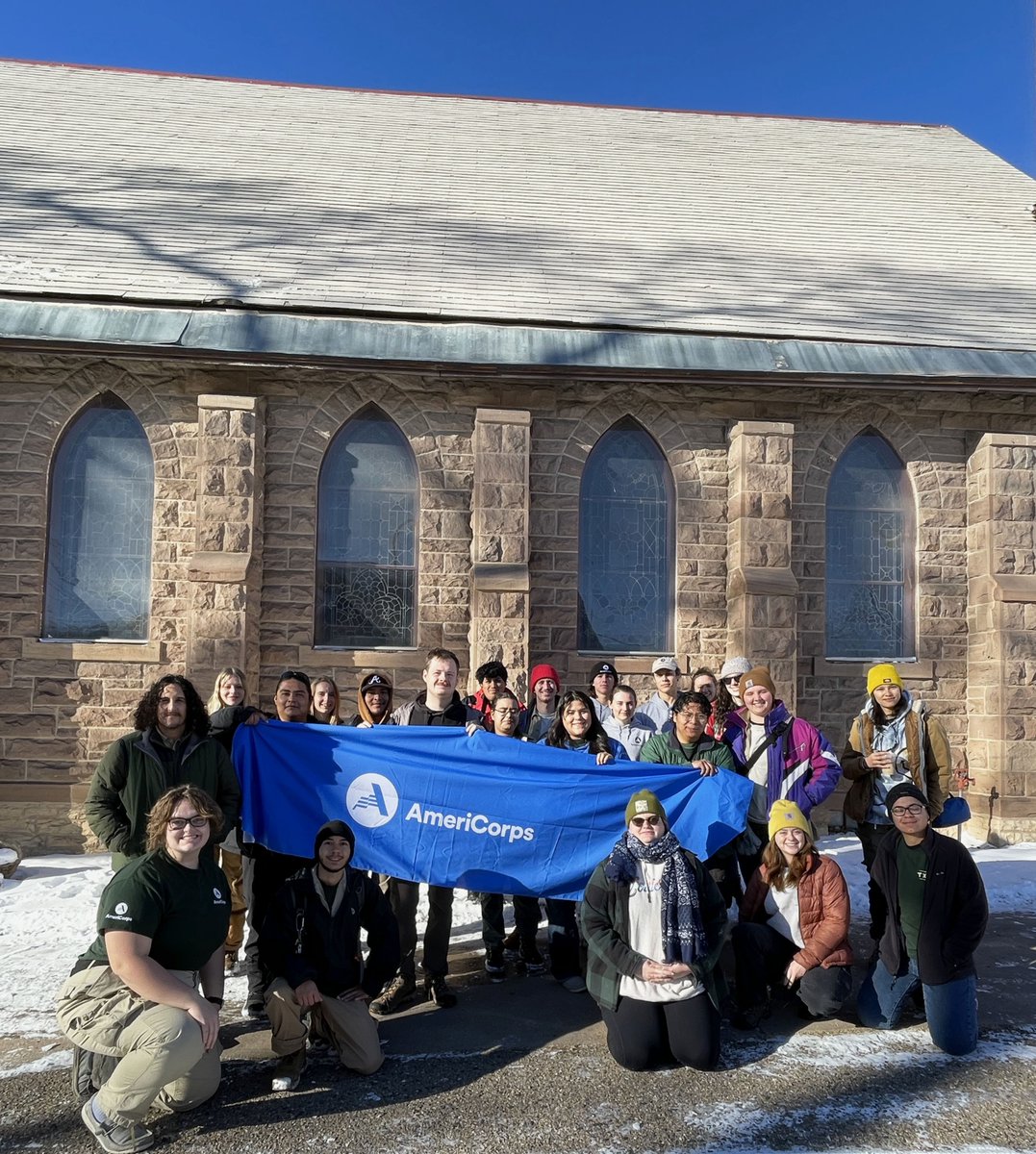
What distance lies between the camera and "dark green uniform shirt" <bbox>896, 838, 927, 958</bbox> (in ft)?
15.0

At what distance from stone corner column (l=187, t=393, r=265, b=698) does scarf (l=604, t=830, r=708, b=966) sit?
5439mm

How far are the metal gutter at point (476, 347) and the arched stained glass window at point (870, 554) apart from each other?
1.03 metres

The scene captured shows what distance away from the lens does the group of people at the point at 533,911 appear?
369cm

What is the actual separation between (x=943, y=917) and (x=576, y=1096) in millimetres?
1935

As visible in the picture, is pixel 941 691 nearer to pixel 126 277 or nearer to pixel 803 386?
pixel 803 386

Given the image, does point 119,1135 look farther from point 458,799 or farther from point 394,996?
point 458,799

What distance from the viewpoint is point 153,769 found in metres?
4.69

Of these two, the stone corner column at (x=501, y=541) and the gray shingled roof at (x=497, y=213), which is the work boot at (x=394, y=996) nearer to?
the stone corner column at (x=501, y=541)

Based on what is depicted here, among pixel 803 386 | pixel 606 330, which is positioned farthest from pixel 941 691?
Answer: pixel 606 330

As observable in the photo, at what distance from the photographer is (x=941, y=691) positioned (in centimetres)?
1001

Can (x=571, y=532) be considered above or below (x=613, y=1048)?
above

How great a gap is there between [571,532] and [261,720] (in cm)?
488

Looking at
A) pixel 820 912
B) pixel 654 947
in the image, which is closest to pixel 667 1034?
pixel 654 947

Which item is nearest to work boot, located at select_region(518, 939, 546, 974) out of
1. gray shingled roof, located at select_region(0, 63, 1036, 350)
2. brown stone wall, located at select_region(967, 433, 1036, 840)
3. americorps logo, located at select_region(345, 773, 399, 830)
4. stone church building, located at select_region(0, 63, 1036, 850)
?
americorps logo, located at select_region(345, 773, 399, 830)
